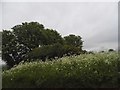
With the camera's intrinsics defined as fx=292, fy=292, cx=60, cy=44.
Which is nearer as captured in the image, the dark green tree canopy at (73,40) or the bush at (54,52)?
the bush at (54,52)

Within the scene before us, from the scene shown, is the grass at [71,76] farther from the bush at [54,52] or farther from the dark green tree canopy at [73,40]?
the dark green tree canopy at [73,40]

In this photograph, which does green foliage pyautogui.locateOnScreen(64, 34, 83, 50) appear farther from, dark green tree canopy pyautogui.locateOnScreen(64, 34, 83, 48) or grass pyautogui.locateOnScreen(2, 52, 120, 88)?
grass pyautogui.locateOnScreen(2, 52, 120, 88)

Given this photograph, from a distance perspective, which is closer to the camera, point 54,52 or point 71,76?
point 71,76

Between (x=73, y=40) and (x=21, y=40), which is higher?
(x=73, y=40)

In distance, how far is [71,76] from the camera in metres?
11.9

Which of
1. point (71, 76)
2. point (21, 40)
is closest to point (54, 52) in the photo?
point (71, 76)

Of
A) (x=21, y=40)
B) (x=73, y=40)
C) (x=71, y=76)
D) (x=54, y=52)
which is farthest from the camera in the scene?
(x=73, y=40)

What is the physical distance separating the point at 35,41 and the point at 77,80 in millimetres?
21459

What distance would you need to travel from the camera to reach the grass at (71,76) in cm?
1155

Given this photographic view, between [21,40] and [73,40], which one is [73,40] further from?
[21,40]

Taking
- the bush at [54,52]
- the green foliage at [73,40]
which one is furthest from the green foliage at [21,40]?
the bush at [54,52]

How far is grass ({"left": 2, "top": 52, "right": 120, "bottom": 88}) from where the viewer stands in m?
11.5

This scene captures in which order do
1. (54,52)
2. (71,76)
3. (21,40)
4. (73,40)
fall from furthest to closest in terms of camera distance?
(73,40) < (21,40) < (54,52) < (71,76)

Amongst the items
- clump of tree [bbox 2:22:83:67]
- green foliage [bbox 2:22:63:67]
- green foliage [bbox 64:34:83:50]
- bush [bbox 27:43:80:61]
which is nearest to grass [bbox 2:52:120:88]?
bush [bbox 27:43:80:61]
